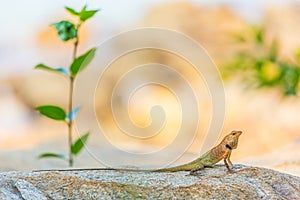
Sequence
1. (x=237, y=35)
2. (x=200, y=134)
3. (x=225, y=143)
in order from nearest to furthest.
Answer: (x=225, y=143)
(x=237, y=35)
(x=200, y=134)

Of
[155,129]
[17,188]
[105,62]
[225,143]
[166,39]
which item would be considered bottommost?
[17,188]

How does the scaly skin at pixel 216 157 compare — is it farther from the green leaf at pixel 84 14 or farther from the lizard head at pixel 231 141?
the green leaf at pixel 84 14

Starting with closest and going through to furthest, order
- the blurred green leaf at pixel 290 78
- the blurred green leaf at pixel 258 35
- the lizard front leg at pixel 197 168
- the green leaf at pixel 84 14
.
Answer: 1. the lizard front leg at pixel 197 168
2. the green leaf at pixel 84 14
3. the blurred green leaf at pixel 290 78
4. the blurred green leaf at pixel 258 35

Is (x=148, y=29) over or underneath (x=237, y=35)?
over

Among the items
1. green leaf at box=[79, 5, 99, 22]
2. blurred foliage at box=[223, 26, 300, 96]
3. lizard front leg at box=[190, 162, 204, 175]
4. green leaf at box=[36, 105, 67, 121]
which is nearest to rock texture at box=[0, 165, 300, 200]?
lizard front leg at box=[190, 162, 204, 175]

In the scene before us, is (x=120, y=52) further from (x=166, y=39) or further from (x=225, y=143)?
(x=225, y=143)

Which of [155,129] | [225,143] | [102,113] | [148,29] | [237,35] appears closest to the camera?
[225,143]

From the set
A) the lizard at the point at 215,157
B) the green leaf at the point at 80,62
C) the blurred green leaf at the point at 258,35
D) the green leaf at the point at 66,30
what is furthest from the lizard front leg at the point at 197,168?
the blurred green leaf at the point at 258,35

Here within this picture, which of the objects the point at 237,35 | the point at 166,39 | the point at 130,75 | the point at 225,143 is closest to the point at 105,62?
the point at 130,75
